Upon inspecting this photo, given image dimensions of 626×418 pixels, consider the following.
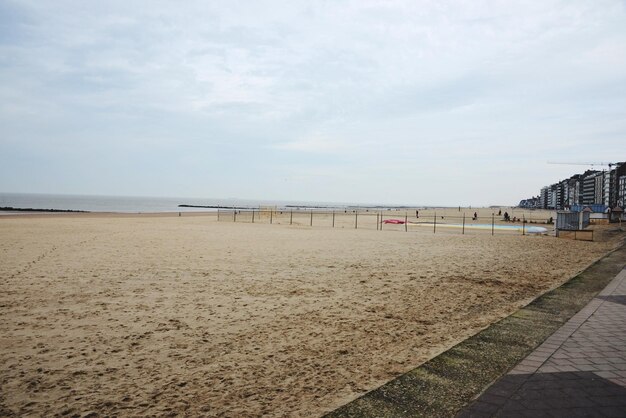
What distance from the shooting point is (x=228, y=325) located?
6340 millimetres

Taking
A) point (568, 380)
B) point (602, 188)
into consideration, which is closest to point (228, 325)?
point (568, 380)

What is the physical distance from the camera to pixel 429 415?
3322 millimetres

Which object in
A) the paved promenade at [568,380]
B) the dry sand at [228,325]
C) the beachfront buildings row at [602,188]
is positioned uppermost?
the beachfront buildings row at [602,188]

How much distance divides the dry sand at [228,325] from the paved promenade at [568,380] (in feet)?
3.70

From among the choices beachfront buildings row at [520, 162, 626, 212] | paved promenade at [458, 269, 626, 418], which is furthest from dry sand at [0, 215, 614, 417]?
beachfront buildings row at [520, 162, 626, 212]

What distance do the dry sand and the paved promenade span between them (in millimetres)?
1128

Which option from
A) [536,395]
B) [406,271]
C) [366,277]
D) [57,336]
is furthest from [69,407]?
[406,271]

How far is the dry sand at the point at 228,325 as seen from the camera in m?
3.98

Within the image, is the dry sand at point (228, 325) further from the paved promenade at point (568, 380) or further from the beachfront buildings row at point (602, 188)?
the beachfront buildings row at point (602, 188)

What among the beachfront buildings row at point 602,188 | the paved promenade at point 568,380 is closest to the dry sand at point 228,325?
the paved promenade at point 568,380

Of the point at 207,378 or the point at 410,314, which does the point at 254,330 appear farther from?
the point at 410,314

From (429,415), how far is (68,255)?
46.7 feet

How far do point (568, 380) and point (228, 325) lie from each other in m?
4.54

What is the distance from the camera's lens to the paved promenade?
3354 millimetres
